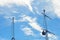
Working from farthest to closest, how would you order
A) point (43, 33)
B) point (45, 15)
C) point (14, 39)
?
point (14, 39) → point (45, 15) → point (43, 33)

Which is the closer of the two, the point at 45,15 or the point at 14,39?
the point at 45,15

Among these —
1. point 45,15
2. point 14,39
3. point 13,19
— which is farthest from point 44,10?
point 14,39

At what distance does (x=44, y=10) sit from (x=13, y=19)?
39.6 ft

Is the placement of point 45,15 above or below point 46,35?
above

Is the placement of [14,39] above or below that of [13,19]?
below

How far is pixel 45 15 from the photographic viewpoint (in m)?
77.6

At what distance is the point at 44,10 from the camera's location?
74500 mm

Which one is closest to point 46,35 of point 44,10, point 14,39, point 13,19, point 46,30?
point 46,30

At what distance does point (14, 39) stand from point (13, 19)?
451 inches

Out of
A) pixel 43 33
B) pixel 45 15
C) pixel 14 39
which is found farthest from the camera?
pixel 14 39

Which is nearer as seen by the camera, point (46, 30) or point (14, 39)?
point (46, 30)

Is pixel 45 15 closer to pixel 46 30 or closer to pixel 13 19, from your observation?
pixel 46 30

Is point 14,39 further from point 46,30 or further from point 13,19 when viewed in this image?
point 46,30

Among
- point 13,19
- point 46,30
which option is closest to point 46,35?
point 46,30
